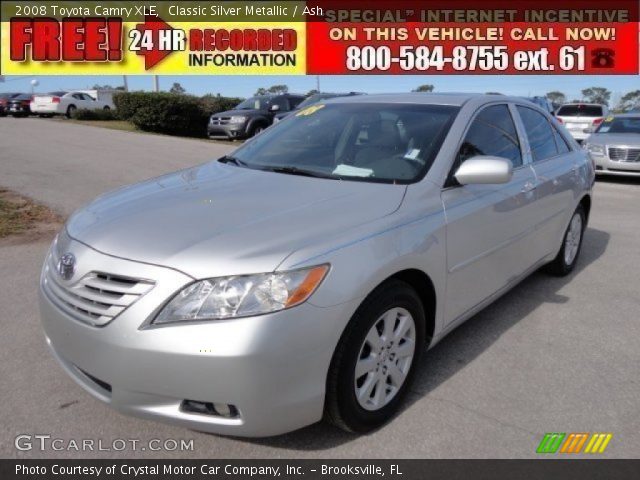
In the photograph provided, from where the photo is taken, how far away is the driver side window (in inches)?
142

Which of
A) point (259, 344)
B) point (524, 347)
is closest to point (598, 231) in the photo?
point (524, 347)

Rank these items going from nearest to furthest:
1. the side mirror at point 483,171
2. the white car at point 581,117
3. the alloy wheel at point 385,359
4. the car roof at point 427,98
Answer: the alloy wheel at point 385,359 → the side mirror at point 483,171 → the car roof at point 427,98 → the white car at point 581,117

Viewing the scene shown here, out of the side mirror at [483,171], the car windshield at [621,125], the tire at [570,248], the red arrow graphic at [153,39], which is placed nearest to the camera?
the side mirror at [483,171]

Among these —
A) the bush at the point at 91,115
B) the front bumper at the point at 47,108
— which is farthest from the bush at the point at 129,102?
the front bumper at the point at 47,108

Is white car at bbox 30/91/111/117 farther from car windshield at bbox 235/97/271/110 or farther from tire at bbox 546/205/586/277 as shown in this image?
tire at bbox 546/205/586/277

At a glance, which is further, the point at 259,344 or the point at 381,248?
the point at 381,248

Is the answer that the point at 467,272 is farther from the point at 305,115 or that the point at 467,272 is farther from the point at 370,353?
the point at 305,115

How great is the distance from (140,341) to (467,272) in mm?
1916

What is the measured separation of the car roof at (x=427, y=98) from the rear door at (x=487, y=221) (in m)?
0.10

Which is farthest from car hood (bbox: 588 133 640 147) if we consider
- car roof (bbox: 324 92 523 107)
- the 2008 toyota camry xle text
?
the 2008 toyota camry xle text

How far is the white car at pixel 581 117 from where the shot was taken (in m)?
19.0

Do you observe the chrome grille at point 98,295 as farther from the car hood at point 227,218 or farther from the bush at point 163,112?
the bush at point 163,112

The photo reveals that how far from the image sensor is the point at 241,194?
310 cm

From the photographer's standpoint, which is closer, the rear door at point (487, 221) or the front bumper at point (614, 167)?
the rear door at point (487, 221)
